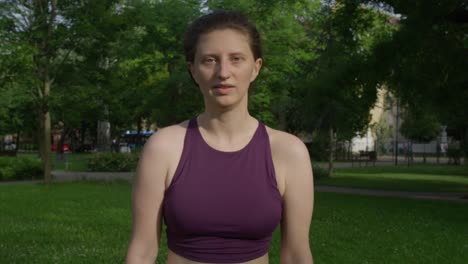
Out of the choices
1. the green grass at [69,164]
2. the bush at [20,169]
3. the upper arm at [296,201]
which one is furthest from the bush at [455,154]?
the upper arm at [296,201]

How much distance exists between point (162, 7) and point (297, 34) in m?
6.08

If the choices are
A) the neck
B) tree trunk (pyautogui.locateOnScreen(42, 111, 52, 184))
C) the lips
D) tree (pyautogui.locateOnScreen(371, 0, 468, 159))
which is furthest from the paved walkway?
the lips

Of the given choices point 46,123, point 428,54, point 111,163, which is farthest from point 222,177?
point 111,163

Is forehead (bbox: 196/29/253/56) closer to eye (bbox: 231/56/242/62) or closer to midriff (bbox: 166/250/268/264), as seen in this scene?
eye (bbox: 231/56/242/62)

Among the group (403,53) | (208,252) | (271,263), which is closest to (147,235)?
(208,252)

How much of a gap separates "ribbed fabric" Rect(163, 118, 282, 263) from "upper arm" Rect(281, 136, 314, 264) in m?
0.05

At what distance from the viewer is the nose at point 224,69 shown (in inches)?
76.7

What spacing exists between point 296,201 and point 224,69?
527 mm

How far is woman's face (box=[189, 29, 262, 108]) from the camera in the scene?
77.5 inches

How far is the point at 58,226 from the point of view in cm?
1047

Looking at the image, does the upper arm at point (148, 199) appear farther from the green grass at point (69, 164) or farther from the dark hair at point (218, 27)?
the green grass at point (69, 164)

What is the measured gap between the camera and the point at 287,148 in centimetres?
200

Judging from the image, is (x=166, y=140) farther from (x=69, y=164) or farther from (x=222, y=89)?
(x=69, y=164)

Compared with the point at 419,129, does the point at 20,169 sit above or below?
below
